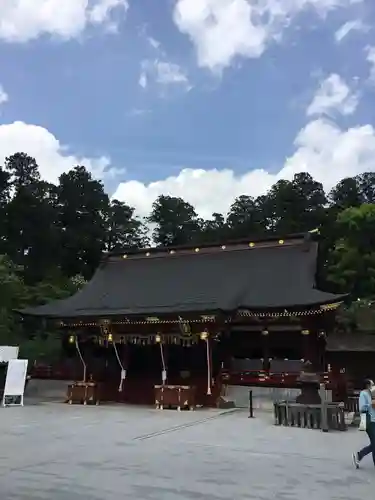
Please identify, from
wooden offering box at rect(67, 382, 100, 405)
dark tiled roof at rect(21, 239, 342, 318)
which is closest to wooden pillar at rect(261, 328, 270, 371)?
dark tiled roof at rect(21, 239, 342, 318)

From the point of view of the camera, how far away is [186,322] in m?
16.6

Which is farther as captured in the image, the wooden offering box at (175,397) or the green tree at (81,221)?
the green tree at (81,221)

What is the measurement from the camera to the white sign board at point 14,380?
1641 cm

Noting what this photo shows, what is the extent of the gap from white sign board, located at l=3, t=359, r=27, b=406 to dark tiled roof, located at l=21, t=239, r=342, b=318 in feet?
7.85

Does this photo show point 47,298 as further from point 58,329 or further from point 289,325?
point 289,325

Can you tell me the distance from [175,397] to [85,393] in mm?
3260

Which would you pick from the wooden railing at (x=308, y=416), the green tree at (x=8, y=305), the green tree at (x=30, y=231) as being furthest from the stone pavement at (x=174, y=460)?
the green tree at (x=30, y=231)

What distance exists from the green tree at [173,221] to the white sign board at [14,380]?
3873cm

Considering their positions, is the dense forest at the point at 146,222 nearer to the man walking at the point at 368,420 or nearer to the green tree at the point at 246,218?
the green tree at the point at 246,218

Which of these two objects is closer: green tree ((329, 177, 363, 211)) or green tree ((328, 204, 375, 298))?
green tree ((328, 204, 375, 298))

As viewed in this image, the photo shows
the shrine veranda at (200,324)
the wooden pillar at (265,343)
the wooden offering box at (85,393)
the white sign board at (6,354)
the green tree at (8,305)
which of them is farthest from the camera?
the green tree at (8,305)

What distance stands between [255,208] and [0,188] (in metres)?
26.4

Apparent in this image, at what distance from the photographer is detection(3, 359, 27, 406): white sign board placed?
16406 millimetres

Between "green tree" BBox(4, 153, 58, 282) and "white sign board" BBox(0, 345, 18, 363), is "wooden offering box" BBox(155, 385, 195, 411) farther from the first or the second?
"green tree" BBox(4, 153, 58, 282)
